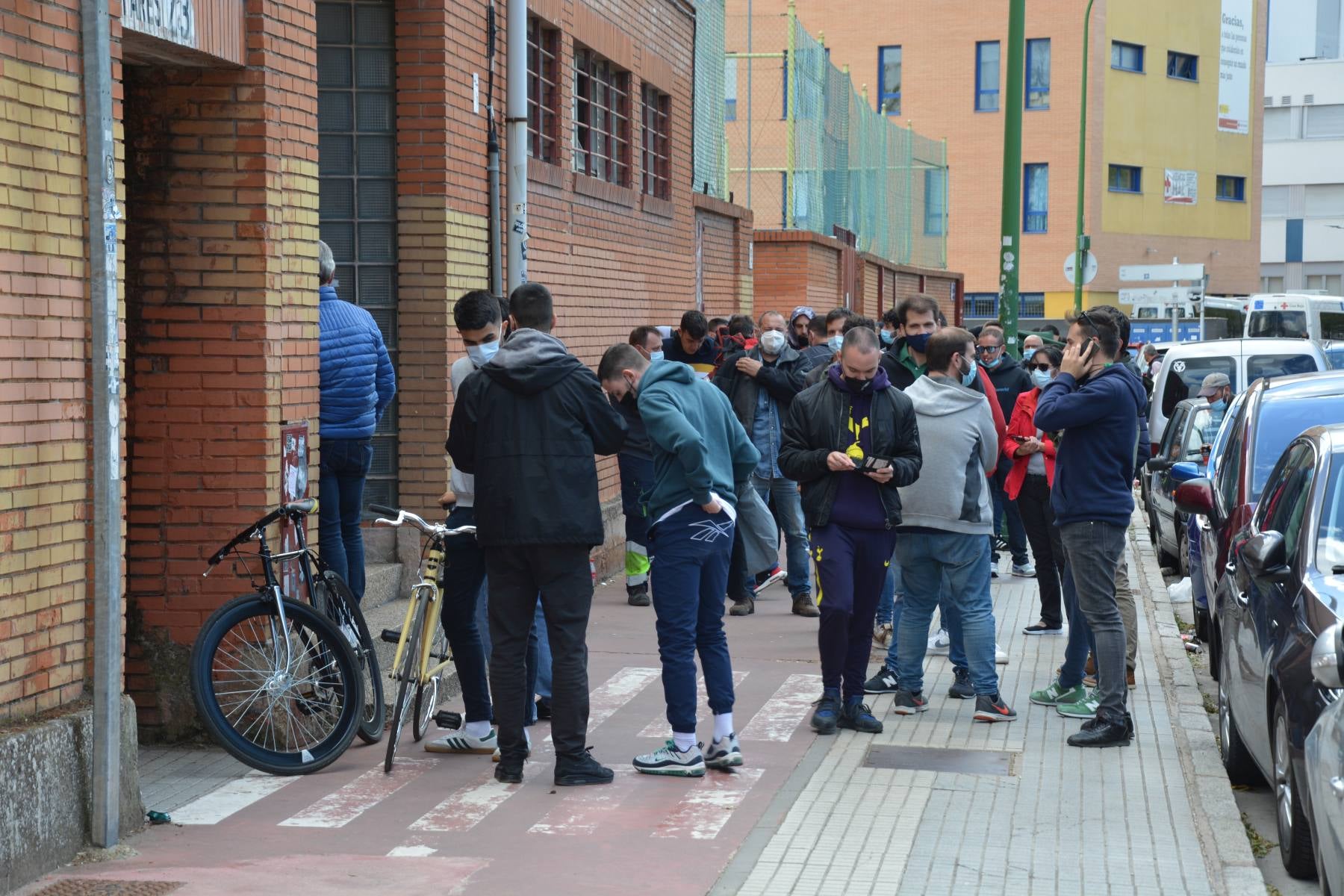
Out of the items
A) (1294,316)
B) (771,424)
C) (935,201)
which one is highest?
(935,201)

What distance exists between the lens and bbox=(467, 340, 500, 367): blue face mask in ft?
24.6

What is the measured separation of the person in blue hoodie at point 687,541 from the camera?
23.3 feet

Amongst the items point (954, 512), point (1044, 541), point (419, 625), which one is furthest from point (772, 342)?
point (419, 625)

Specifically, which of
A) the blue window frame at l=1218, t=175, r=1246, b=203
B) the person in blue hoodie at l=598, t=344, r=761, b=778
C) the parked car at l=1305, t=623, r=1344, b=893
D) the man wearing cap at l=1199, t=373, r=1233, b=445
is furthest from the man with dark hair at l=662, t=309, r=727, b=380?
the blue window frame at l=1218, t=175, r=1246, b=203

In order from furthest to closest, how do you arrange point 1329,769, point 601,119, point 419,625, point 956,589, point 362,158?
point 601,119 → point 362,158 → point 956,589 → point 419,625 → point 1329,769

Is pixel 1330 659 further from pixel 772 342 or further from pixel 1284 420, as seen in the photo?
pixel 772 342

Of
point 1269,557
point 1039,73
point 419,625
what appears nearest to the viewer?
point 1269,557

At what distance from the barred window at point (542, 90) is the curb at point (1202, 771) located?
564cm

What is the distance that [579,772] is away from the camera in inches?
272

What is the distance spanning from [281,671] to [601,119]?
28.2ft

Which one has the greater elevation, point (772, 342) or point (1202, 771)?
point (772, 342)

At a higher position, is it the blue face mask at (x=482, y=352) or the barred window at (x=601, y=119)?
the barred window at (x=601, y=119)

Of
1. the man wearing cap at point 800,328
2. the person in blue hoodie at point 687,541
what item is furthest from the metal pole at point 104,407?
the man wearing cap at point 800,328

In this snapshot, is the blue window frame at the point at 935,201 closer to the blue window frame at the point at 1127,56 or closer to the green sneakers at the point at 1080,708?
the blue window frame at the point at 1127,56
